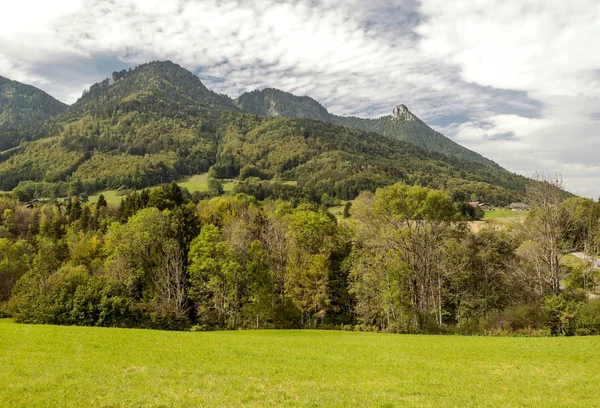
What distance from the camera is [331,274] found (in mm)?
64812

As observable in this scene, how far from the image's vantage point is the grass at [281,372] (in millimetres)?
14867

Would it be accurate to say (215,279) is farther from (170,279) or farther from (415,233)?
(415,233)

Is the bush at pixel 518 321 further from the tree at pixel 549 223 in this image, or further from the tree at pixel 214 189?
the tree at pixel 214 189

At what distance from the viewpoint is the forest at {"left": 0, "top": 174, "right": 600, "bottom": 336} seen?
139ft

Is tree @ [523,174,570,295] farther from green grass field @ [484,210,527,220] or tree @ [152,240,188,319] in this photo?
tree @ [152,240,188,319]

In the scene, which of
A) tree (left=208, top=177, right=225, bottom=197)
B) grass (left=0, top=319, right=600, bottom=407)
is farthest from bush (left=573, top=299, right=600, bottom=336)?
tree (left=208, top=177, right=225, bottom=197)

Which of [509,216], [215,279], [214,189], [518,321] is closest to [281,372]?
[518,321]

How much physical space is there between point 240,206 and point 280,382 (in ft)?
288

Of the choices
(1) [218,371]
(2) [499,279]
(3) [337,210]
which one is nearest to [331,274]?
(2) [499,279]

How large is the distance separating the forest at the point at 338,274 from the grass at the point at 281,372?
614 inches

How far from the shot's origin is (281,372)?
65.0ft

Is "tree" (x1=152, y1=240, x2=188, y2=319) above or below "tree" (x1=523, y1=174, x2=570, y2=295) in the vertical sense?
below

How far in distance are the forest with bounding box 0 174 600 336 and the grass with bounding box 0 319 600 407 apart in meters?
15.6

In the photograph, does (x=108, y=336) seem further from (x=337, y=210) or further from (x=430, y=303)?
(x=337, y=210)
